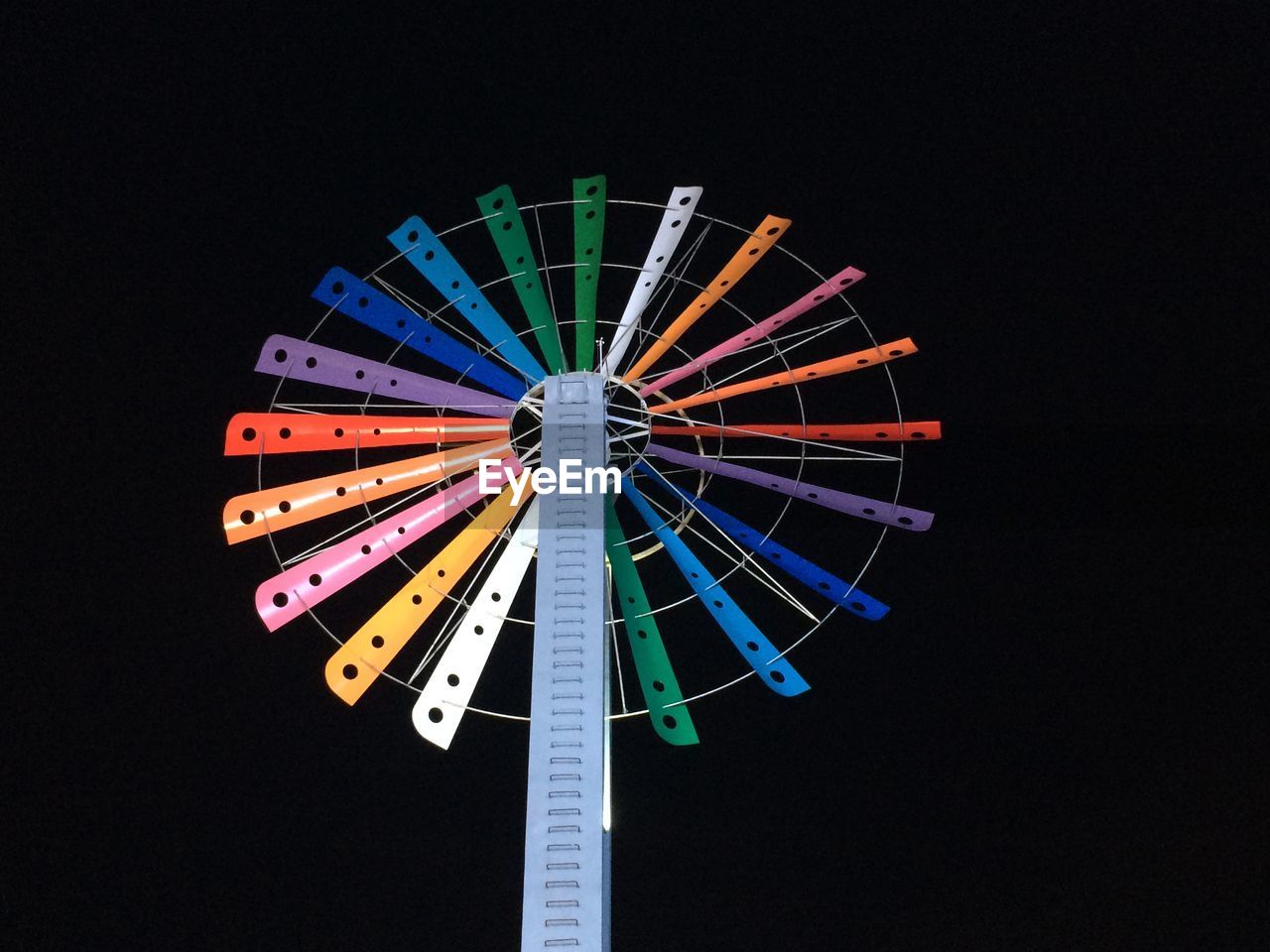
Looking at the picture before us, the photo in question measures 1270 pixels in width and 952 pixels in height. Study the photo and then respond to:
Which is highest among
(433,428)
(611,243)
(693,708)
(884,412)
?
(611,243)

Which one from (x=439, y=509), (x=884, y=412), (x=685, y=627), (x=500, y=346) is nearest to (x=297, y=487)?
(x=439, y=509)

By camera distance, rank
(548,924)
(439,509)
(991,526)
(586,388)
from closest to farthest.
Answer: (548,924)
(586,388)
(439,509)
(991,526)

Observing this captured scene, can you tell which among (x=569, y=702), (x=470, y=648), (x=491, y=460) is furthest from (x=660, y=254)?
(x=569, y=702)

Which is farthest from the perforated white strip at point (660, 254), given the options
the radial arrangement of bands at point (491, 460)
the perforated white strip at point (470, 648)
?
the perforated white strip at point (470, 648)

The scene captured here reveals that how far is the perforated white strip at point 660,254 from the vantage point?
135 inches

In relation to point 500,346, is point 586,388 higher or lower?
lower

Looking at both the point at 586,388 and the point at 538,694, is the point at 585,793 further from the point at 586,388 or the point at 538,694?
the point at 586,388

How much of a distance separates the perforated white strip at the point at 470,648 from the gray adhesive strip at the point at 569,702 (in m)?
0.25

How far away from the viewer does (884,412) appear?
4.25 metres

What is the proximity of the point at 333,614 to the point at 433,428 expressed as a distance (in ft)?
3.60

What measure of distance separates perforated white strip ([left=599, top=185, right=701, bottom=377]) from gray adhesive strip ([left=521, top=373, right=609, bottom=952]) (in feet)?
1.12

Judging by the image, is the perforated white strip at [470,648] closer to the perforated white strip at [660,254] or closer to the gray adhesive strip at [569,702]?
the gray adhesive strip at [569,702]

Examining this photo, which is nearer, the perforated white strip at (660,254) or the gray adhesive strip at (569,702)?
the gray adhesive strip at (569,702)

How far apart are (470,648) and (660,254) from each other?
1.06 meters
